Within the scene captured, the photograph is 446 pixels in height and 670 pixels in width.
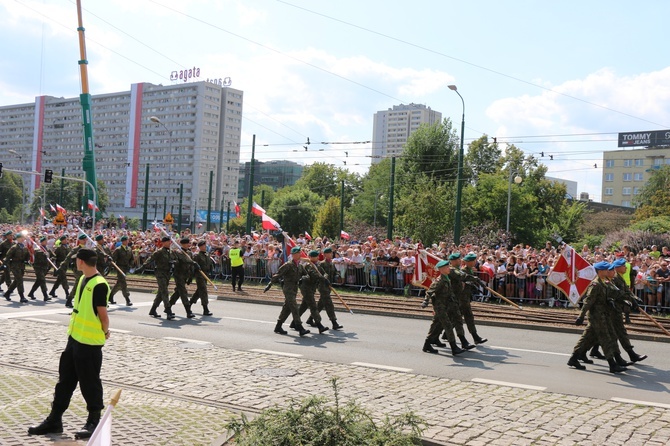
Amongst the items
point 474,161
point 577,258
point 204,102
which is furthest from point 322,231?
point 204,102

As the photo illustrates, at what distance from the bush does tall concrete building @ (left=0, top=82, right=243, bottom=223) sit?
145250 millimetres

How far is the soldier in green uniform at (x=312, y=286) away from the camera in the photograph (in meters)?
14.5

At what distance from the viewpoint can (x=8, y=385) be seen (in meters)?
8.45

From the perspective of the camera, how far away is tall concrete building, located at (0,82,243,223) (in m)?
152

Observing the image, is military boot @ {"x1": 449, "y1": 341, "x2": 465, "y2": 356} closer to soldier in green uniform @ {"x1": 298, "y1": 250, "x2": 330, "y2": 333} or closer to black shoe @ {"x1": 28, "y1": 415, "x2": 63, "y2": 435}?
soldier in green uniform @ {"x1": 298, "y1": 250, "x2": 330, "y2": 333}

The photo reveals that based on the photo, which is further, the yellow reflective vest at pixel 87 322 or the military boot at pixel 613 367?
the military boot at pixel 613 367

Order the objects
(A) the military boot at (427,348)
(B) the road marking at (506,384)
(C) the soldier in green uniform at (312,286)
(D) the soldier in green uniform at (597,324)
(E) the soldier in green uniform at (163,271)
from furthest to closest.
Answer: (E) the soldier in green uniform at (163,271)
(C) the soldier in green uniform at (312,286)
(A) the military boot at (427,348)
(D) the soldier in green uniform at (597,324)
(B) the road marking at (506,384)

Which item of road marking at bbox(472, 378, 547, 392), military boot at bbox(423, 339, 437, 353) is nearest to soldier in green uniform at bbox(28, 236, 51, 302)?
military boot at bbox(423, 339, 437, 353)

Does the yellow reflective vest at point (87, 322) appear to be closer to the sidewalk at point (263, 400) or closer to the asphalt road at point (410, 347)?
the sidewalk at point (263, 400)

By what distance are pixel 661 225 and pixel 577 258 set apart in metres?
31.1

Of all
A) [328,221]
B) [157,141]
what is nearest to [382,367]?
[328,221]

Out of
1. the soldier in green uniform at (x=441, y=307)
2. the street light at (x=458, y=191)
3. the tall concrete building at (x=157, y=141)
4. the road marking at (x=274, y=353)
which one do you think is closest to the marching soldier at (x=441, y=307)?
the soldier in green uniform at (x=441, y=307)

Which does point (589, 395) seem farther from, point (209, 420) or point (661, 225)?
point (661, 225)

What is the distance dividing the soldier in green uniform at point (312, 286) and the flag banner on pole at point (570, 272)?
519 centimetres
